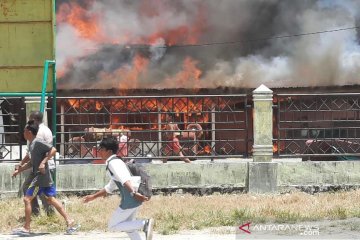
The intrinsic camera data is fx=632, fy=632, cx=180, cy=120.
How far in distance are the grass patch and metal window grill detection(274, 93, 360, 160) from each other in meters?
1.26

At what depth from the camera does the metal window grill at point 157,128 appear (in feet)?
40.4

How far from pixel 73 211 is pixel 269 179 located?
12.7 ft

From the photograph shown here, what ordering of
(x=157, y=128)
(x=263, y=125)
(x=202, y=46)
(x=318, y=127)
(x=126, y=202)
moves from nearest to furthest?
1. (x=126, y=202)
2. (x=263, y=125)
3. (x=318, y=127)
4. (x=157, y=128)
5. (x=202, y=46)

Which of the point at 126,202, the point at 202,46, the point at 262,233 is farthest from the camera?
the point at 202,46

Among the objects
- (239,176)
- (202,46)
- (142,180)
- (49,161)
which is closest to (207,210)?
(239,176)

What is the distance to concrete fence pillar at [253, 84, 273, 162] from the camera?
39.5 feet

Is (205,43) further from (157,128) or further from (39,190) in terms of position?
(39,190)

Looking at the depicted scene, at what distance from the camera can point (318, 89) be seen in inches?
899

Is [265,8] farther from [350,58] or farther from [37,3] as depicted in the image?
[37,3]

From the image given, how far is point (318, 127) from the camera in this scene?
42.2 ft

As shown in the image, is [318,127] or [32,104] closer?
[32,104]

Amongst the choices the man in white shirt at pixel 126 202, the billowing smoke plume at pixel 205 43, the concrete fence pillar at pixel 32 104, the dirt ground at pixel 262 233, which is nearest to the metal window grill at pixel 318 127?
the dirt ground at pixel 262 233

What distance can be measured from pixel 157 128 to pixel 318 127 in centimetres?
330

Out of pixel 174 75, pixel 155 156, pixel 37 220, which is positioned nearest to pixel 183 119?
pixel 155 156
